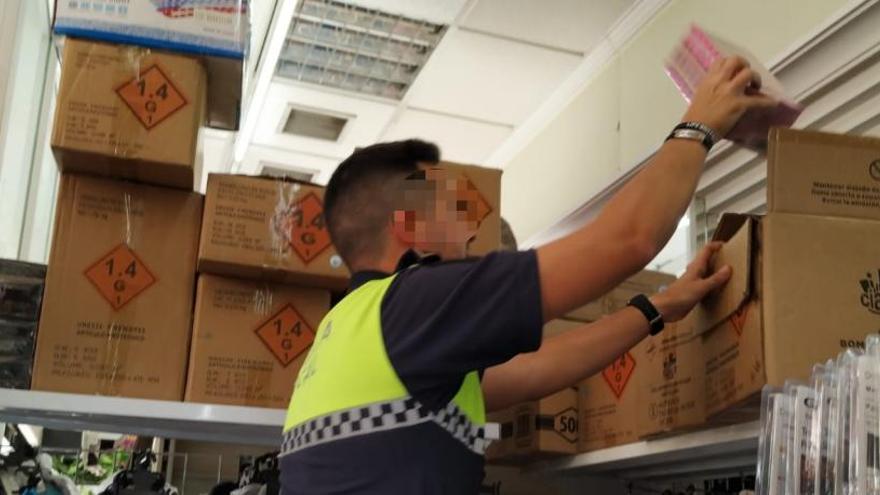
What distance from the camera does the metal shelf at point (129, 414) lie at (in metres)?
1.73

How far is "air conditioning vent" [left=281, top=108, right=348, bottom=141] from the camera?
3938 mm

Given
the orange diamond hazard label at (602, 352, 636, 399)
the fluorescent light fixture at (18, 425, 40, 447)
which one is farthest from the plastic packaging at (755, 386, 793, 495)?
the fluorescent light fixture at (18, 425, 40, 447)

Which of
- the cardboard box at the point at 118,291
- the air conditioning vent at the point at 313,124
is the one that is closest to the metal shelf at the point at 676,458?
the cardboard box at the point at 118,291

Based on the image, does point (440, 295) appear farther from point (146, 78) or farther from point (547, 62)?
point (547, 62)

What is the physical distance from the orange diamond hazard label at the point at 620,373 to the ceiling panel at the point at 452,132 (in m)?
2.15

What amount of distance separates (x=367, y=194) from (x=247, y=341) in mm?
684

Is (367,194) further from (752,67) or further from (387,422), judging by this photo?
(752,67)

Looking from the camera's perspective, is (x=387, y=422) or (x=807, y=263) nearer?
(x=387, y=422)

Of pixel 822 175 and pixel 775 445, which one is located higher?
pixel 822 175

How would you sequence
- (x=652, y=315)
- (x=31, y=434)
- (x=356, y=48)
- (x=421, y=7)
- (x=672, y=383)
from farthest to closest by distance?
(x=356, y=48)
(x=421, y=7)
(x=31, y=434)
(x=672, y=383)
(x=652, y=315)

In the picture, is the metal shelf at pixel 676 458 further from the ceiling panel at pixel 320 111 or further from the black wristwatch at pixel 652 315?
the ceiling panel at pixel 320 111

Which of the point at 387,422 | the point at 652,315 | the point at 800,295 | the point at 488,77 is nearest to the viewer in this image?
the point at 387,422

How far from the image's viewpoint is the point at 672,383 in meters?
1.59

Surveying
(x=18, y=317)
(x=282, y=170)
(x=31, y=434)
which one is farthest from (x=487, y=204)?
(x=282, y=170)
